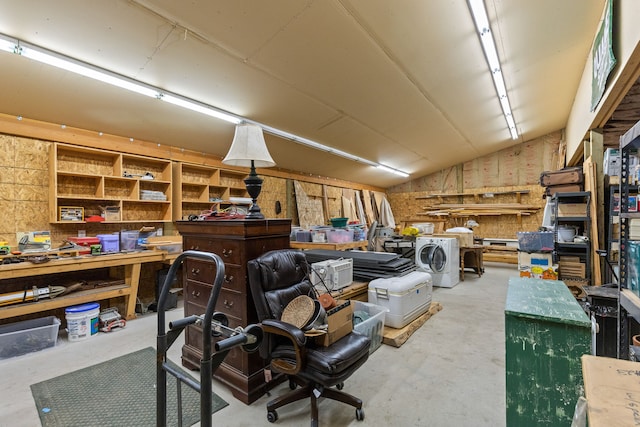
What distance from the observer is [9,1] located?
2.17m

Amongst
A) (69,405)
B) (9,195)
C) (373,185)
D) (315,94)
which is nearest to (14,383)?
(69,405)

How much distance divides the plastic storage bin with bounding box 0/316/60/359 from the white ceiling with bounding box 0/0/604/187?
2.34 m

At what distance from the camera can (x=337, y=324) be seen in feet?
6.46

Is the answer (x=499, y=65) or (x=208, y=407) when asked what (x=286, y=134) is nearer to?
(x=499, y=65)

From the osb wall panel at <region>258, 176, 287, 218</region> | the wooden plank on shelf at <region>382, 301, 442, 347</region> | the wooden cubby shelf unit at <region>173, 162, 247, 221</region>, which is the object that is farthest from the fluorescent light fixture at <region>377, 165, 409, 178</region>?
the wooden plank on shelf at <region>382, 301, 442, 347</region>

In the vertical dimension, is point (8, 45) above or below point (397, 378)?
above

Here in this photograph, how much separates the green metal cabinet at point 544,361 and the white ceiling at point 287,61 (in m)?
2.92

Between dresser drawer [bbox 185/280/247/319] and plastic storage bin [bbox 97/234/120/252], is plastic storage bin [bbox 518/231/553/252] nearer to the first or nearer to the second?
dresser drawer [bbox 185/280/247/319]

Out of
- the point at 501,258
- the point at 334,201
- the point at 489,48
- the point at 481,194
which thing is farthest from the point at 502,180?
the point at 489,48

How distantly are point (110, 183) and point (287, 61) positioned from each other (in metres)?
3.06

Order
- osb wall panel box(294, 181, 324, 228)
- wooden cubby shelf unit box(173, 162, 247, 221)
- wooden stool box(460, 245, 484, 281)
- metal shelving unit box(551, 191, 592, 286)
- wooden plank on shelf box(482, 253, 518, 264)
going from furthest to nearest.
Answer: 1. wooden plank on shelf box(482, 253, 518, 264)
2. osb wall panel box(294, 181, 324, 228)
3. wooden stool box(460, 245, 484, 281)
4. wooden cubby shelf unit box(173, 162, 247, 221)
5. metal shelving unit box(551, 191, 592, 286)

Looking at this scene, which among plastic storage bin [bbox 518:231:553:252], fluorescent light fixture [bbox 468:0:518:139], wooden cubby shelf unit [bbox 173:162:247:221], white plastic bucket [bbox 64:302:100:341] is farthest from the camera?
wooden cubby shelf unit [bbox 173:162:247:221]

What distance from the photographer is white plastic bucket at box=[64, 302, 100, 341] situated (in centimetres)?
319

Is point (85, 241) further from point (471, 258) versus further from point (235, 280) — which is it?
point (471, 258)
